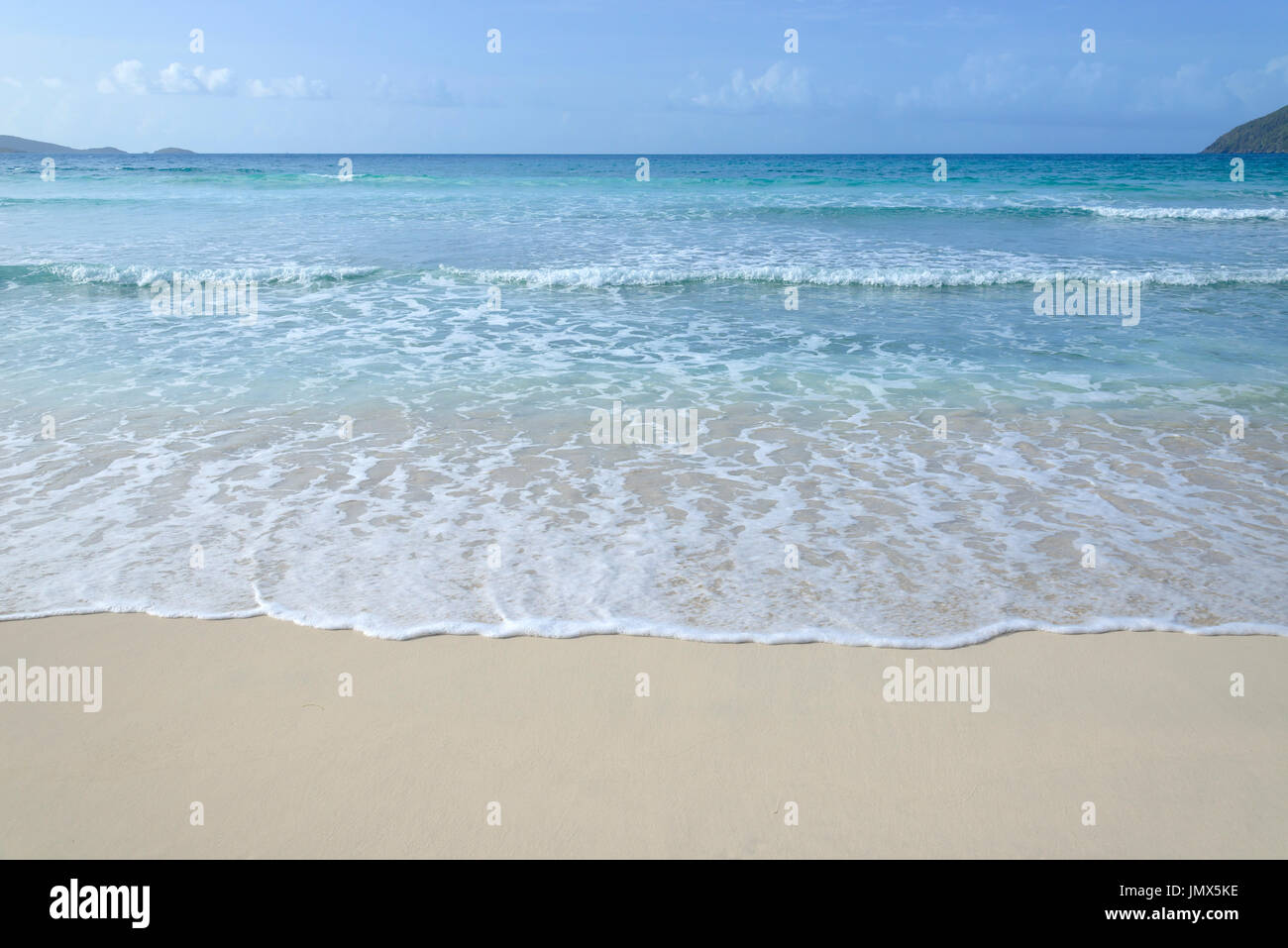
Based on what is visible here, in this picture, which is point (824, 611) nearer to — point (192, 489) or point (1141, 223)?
point (192, 489)

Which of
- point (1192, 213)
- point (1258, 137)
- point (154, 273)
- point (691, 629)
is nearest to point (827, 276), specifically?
point (691, 629)

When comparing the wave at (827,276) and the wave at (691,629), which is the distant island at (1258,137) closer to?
the wave at (827,276)

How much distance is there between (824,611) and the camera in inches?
169

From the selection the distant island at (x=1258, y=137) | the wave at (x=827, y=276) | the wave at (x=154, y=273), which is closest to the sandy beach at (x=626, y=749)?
the wave at (x=827, y=276)

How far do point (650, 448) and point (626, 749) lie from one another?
3.67 metres

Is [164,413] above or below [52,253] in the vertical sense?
below

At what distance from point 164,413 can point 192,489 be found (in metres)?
2.09

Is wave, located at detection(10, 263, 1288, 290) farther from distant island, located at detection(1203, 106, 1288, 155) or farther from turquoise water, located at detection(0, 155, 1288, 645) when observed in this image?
distant island, located at detection(1203, 106, 1288, 155)

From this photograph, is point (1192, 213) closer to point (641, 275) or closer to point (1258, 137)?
point (641, 275)

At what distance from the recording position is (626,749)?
3283 mm
